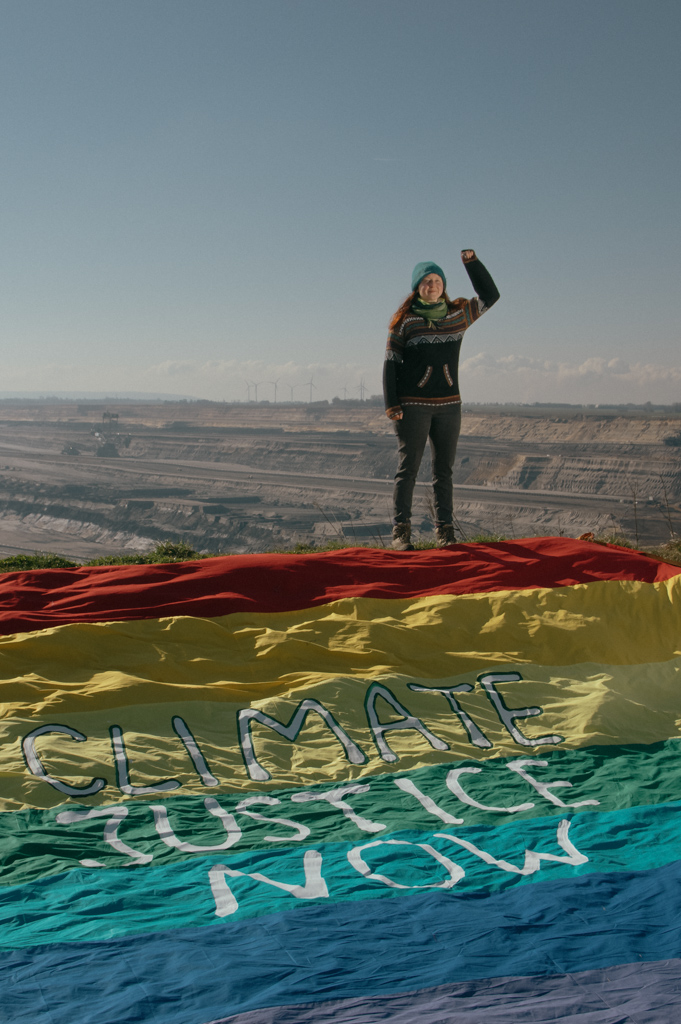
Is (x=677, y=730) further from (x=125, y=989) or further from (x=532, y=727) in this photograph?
(x=125, y=989)

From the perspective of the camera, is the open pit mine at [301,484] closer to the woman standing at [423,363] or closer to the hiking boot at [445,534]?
the hiking boot at [445,534]

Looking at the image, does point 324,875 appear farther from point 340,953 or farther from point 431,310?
point 431,310

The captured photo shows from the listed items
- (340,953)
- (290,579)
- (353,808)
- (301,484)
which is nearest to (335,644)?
(290,579)

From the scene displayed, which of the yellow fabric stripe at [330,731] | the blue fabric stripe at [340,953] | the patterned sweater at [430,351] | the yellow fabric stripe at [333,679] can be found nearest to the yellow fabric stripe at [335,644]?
the yellow fabric stripe at [333,679]

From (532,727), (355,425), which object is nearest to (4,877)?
A: (532,727)

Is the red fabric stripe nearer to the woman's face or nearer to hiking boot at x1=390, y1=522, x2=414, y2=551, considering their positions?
hiking boot at x1=390, y1=522, x2=414, y2=551

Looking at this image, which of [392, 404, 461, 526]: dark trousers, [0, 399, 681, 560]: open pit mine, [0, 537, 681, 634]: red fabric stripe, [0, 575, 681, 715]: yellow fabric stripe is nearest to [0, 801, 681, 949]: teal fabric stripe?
[0, 575, 681, 715]: yellow fabric stripe
